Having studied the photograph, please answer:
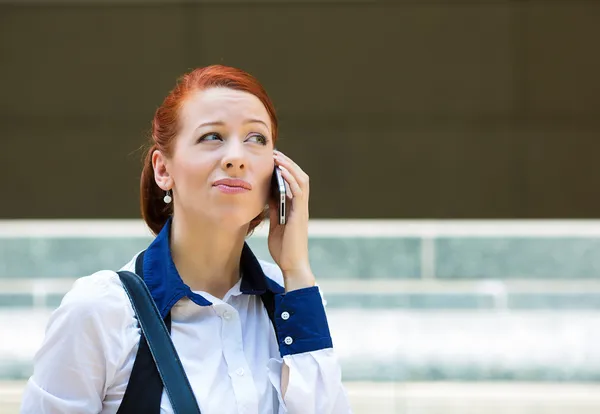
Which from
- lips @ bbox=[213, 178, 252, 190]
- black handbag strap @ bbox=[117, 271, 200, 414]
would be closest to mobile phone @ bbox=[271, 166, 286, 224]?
lips @ bbox=[213, 178, 252, 190]

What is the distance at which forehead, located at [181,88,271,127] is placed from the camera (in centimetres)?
181

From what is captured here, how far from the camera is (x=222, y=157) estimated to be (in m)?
1.76

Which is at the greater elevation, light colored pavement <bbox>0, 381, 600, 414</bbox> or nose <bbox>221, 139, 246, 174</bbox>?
nose <bbox>221, 139, 246, 174</bbox>

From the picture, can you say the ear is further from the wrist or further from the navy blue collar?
the wrist

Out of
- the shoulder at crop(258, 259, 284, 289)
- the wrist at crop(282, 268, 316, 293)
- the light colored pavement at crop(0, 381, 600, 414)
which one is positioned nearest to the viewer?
the wrist at crop(282, 268, 316, 293)

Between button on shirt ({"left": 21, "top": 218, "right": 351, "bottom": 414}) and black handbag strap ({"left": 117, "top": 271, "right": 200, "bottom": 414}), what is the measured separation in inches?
0.7

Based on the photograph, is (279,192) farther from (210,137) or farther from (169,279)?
(169,279)

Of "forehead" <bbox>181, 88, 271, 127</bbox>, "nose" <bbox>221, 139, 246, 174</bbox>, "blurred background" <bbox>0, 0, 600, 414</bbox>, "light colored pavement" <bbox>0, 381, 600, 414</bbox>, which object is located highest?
"forehead" <bbox>181, 88, 271, 127</bbox>

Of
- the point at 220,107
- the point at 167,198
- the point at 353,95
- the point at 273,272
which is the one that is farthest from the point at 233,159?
the point at 353,95

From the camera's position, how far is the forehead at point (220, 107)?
1806 millimetres

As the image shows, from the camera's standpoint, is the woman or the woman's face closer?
the woman

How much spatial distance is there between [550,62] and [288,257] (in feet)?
11.1

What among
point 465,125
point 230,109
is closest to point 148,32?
point 465,125

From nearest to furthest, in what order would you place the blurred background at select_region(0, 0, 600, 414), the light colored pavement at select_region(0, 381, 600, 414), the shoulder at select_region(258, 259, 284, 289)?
1. the shoulder at select_region(258, 259, 284, 289)
2. the light colored pavement at select_region(0, 381, 600, 414)
3. the blurred background at select_region(0, 0, 600, 414)
